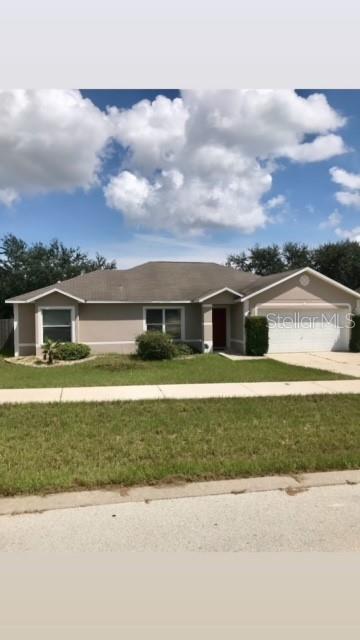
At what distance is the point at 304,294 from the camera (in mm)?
19859

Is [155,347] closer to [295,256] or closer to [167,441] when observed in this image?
[167,441]

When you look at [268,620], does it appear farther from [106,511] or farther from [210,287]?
[210,287]

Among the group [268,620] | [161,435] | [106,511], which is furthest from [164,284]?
[268,620]

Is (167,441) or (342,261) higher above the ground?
(342,261)

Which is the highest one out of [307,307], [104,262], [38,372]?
[104,262]

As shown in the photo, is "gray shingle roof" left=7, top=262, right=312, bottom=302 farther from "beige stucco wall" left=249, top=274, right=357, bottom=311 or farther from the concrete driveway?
the concrete driveway

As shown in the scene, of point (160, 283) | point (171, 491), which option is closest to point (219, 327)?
point (160, 283)

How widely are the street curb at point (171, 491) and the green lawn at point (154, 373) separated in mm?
6543

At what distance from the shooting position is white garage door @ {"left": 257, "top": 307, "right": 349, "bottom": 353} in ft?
63.7

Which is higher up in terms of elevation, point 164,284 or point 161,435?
point 164,284

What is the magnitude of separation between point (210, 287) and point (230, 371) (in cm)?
979

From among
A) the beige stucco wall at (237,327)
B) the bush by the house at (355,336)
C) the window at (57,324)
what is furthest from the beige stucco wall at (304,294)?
the window at (57,324)

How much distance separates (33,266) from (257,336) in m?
29.1

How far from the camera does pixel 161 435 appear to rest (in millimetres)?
6324
